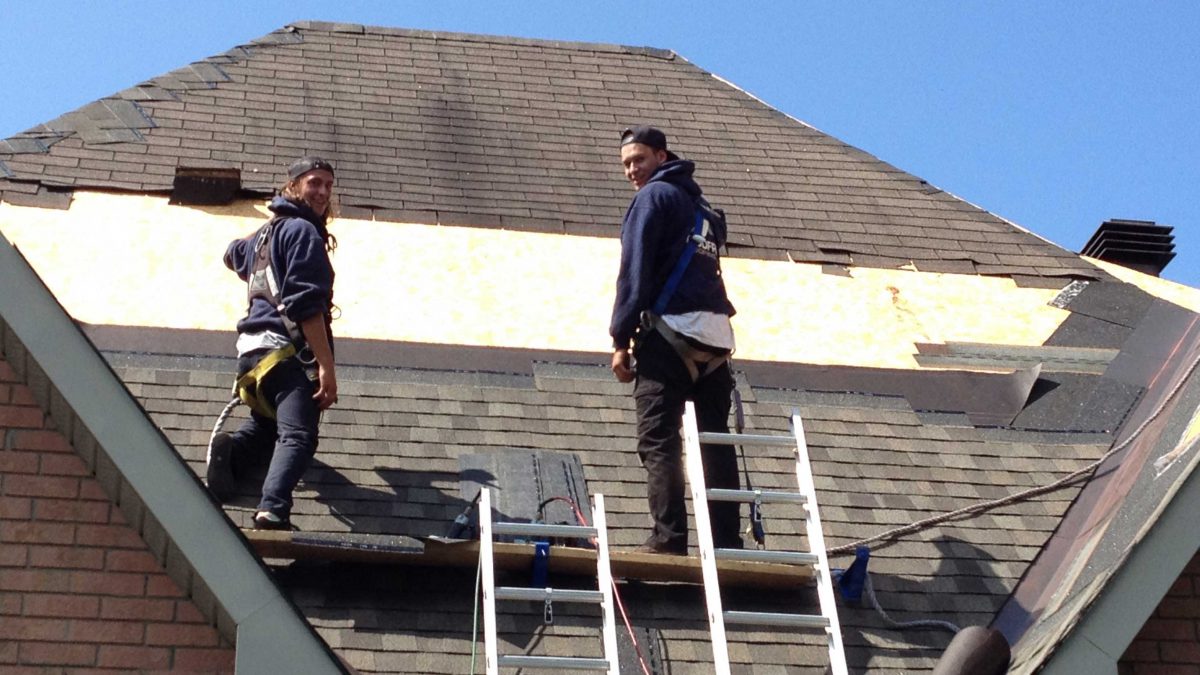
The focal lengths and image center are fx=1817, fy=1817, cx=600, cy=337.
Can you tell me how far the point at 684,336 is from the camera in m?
6.94

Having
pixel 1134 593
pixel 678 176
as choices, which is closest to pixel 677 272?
pixel 678 176

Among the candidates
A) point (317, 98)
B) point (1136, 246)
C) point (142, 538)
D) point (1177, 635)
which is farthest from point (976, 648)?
point (317, 98)

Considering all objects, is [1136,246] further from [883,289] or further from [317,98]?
[317,98]

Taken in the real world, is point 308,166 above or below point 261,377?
above

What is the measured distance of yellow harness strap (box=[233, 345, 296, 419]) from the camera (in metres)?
7.09

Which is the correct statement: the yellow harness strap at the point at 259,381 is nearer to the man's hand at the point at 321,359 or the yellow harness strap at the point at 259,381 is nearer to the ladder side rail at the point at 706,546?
the man's hand at the point at 321,359

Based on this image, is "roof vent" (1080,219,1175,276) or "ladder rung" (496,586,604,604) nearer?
"ladder rung" (496,586,604,604)

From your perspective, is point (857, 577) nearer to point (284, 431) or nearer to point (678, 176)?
point (678, 176)

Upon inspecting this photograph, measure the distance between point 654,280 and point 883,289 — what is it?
155 inches

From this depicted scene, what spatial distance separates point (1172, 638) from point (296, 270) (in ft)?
11.5

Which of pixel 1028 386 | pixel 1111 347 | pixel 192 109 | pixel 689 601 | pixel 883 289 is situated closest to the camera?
pixel 689 601

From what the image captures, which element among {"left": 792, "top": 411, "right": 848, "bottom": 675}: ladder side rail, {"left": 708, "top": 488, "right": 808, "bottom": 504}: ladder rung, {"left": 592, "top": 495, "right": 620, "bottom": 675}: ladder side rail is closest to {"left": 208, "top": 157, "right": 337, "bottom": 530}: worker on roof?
{"left": 592, "top": 495, "right": 620, "bottom": 675}: ladder side rail

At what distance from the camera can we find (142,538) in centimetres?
546

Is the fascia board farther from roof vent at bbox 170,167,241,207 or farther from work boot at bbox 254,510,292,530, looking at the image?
roof vent at bbox 170,167,241,207
